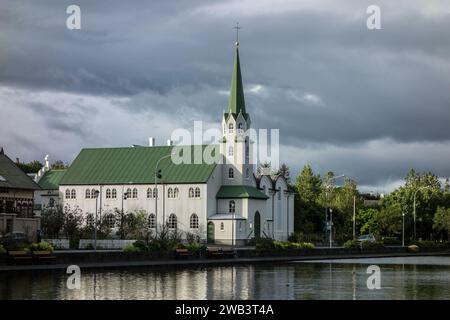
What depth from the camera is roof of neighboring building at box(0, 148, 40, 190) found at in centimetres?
7569

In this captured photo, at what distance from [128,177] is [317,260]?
45.6 m

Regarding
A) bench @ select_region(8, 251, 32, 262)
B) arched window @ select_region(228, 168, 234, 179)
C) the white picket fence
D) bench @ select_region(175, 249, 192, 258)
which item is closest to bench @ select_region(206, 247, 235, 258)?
bench @ select_region(175, 249, 192, 258)

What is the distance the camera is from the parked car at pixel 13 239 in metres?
47.3

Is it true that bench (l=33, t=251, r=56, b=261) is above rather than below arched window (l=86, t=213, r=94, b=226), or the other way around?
below

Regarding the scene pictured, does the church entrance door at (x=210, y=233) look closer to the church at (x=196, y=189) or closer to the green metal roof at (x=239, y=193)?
the church at (x=196, y=189)

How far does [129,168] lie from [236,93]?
17297 mm

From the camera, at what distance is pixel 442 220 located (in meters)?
116

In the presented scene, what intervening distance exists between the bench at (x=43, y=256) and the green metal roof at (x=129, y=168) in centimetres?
5531

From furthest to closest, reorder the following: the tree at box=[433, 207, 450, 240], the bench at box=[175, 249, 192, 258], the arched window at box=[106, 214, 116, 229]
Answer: the tree at box=[433, 207, 450, 240], the arched window at box=[106, 214, 116, 229], the bench at box=[175, 249, 192, 258]

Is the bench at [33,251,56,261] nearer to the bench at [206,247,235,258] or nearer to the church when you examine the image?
the bench at [206,247,235,258]

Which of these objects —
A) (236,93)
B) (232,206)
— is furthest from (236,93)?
(232,206)

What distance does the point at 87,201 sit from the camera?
108 m

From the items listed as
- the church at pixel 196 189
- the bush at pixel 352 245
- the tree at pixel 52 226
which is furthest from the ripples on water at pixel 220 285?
the church at pixel 196 189

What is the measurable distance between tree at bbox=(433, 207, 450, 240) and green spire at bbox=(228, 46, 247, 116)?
111 ft
